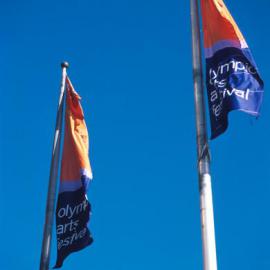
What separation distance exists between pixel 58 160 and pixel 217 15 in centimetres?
450

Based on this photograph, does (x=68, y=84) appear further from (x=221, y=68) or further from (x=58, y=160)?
(x=221, y=68)

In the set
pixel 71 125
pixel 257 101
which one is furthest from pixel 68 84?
pixel 257 101

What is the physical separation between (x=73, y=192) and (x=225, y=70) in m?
4.06

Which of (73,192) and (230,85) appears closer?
(230,85)

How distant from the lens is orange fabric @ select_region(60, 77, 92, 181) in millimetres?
10945

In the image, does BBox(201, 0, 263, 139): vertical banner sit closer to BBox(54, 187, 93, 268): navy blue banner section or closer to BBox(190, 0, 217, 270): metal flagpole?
BBox(190, 0, 217, 270): metal flagpole

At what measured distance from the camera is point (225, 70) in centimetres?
860

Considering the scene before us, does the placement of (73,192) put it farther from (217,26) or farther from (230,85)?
(217,26)

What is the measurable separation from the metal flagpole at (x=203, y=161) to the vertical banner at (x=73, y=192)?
2990 mm

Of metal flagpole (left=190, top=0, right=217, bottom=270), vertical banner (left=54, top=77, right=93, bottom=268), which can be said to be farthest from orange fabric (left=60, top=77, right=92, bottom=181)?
metal flagpole (left=190, top=0, right=217, bottom=270)

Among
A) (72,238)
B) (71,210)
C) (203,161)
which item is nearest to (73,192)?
(71,210)

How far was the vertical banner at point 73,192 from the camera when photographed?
10172mm

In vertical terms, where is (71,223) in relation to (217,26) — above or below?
below

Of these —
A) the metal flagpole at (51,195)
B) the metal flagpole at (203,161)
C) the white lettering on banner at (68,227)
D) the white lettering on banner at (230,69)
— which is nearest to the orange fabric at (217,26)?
the metal flagpole at (203,161)
